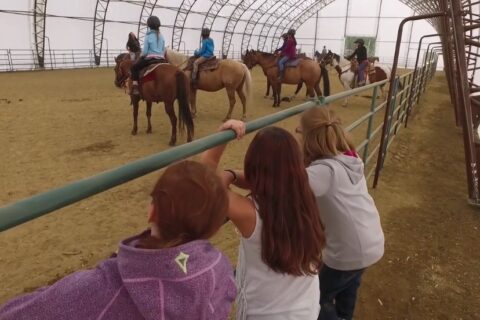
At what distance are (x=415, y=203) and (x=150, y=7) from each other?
67.0ft

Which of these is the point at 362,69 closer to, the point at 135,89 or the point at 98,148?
the point at 135,89

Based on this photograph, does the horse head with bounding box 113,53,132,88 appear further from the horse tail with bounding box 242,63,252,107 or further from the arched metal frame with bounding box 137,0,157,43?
the arched metal frame with bounding box 137,0,157,43

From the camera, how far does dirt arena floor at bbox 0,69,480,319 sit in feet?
9.27

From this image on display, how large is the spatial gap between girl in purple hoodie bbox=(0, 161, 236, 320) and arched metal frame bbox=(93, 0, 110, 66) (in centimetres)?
2059

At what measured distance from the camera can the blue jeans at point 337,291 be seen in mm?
1913

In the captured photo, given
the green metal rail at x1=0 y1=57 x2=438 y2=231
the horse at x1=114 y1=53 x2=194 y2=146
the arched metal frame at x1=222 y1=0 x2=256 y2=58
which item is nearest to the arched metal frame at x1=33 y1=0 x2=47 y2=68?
the horse at x1=114 y1=53 x2=194 y2=146

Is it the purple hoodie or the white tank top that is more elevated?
the purple hoodie

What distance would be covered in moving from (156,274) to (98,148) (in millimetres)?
5573

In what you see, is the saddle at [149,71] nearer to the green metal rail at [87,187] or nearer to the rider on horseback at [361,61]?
the green metal rail at [87,187]

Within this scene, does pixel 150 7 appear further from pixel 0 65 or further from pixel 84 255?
pixel 84 255

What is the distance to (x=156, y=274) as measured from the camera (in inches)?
31.3

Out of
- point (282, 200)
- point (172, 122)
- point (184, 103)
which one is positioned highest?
point (282, 200)

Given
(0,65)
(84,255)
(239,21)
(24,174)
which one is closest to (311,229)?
(84,255)

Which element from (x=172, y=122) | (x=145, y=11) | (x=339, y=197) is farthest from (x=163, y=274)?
(x=145, y=11)
